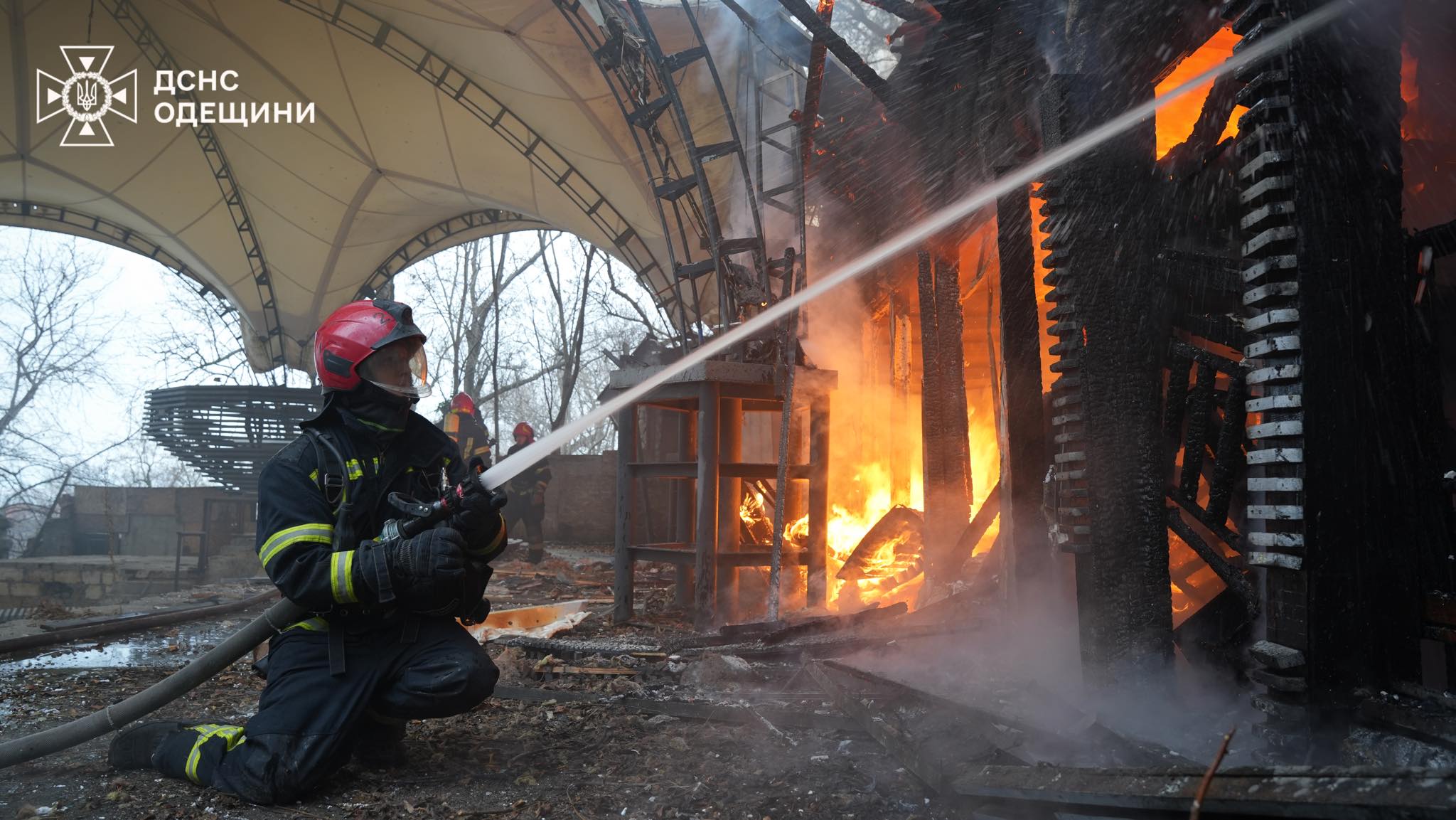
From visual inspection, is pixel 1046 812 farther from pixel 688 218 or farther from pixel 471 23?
pixel 471 23

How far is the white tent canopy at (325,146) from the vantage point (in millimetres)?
11789

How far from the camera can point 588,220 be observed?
13.8 m

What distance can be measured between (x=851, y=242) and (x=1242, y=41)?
215 inches

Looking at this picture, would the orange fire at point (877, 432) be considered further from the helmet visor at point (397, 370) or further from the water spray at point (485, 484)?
the helmet visor at point (397, 370)

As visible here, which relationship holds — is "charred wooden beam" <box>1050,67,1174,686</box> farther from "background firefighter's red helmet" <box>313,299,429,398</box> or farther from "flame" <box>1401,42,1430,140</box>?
"background firefighter's red helmet" <box>313,299,429,398</box>

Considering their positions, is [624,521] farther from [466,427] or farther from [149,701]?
[466,427]

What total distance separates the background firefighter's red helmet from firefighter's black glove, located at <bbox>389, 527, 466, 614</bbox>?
716 mm

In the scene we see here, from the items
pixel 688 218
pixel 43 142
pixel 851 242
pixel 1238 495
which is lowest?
pixel 1238 495

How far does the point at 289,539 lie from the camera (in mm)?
3250

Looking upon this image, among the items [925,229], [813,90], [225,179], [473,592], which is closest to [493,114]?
[225,179]

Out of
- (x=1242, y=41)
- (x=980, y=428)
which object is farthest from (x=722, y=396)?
(x=1242, y=41)

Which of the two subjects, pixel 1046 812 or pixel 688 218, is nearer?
pixel 1046 812

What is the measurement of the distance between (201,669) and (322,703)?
63 centimetres

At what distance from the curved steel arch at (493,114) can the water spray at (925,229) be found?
5550 mm
